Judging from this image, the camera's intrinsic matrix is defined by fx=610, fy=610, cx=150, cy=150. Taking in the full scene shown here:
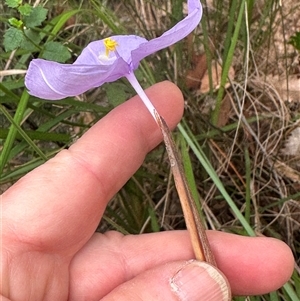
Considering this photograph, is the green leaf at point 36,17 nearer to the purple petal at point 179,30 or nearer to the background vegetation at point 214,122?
the background vegetation at point 214,122

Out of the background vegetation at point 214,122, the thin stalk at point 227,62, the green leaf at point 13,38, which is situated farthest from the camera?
the background vegetation at point 214,122

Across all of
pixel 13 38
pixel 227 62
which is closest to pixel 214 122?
pixel 227 62

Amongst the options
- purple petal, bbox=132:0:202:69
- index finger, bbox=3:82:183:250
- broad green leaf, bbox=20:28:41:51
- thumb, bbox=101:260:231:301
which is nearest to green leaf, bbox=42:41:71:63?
broad green leaf, bbox=20:28:41:51

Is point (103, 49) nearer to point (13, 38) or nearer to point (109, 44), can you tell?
point (109, 44)

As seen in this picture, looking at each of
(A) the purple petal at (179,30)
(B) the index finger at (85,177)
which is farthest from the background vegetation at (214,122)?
(A) the purple petal at (179,30)

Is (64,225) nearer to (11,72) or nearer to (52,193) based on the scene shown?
(52,193)

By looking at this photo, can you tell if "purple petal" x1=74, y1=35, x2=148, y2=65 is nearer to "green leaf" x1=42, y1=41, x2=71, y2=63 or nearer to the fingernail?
"green leaf" x1=42, y1=41, x2=71, y2=63

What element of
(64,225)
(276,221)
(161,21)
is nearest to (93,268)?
(64,225)

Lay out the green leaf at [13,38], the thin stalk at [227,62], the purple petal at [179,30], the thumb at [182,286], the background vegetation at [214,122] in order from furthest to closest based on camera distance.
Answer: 1. the background vegetation at [214,122]
2. the thin stalk at [227,62]
3. the green leaf at [13,38]
4. the thumb at [182,286]
5. the purple petal at [179,30]
